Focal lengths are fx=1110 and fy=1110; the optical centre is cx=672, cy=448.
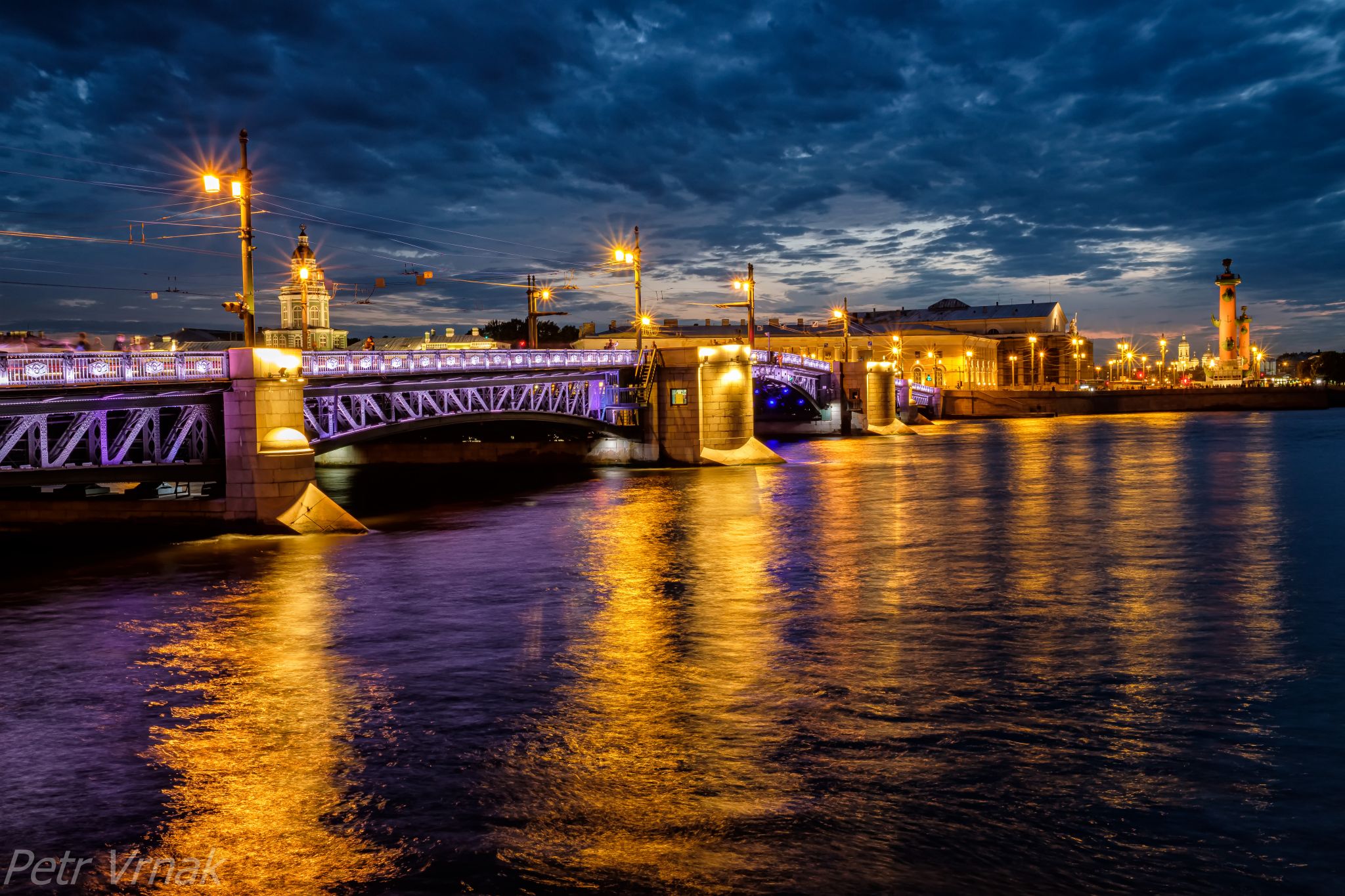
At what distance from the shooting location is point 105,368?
84.5ft

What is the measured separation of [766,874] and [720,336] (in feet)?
487

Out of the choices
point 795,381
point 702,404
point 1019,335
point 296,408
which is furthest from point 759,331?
point 296,408

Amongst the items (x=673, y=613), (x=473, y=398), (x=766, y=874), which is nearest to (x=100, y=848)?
(x=766, y=874)

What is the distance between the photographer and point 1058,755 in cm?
1032

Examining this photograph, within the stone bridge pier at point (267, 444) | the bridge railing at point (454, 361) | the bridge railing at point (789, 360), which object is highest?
the bridge railing at point (789, 360)

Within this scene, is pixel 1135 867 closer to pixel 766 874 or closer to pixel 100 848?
pixel 766 874

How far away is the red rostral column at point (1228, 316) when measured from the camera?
493ft

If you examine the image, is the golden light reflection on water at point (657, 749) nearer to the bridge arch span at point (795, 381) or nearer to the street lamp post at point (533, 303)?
the street lamp post at point (533, 303)

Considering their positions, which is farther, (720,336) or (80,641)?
(720,336)

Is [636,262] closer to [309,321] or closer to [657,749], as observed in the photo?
[657,749]

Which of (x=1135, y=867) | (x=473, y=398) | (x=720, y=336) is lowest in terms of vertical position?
(x=1135, y=867)

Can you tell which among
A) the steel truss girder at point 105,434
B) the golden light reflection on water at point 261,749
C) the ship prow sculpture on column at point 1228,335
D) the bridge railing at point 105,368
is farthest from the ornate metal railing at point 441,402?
the ship prow sculpture on column at point 1228,335

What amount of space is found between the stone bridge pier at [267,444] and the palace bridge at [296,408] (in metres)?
0.04

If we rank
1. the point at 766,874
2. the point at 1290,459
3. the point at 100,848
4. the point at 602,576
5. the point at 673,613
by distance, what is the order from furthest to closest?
the point at 1290,459
the point at 602,576
the point at 673,613
the point at 100,848
the point at 766,874
